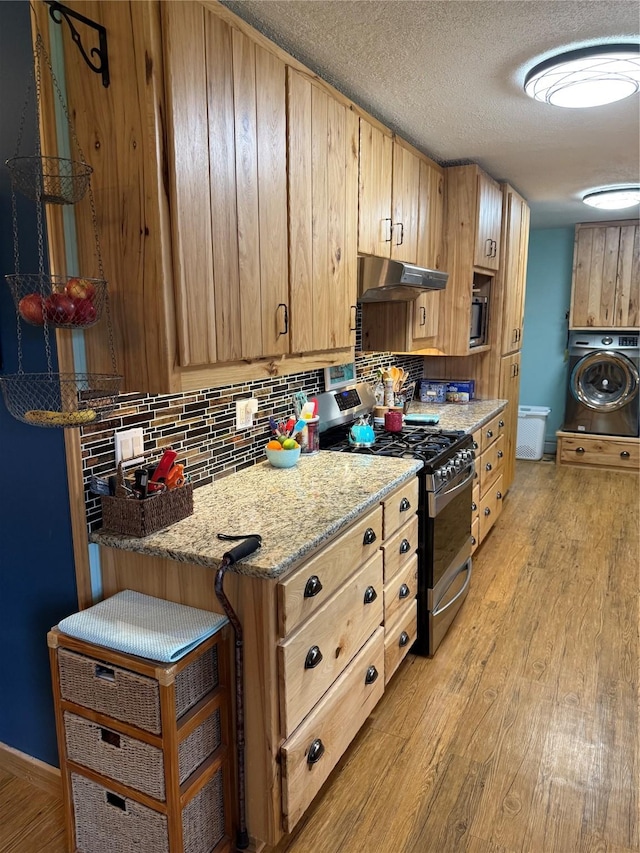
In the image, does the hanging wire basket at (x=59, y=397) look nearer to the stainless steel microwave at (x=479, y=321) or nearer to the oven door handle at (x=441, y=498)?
the oven door handle at (x=441, y=498)

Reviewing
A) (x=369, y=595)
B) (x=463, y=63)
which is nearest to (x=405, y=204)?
(x=463, y=63)

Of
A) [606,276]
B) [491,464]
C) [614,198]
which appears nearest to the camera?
[491,464]

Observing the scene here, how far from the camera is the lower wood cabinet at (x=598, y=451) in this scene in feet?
18.0

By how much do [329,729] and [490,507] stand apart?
7.68 ft

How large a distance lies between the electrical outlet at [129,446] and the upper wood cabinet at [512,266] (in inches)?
118

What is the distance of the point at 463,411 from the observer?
3.61 metres

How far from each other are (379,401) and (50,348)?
2053 mm

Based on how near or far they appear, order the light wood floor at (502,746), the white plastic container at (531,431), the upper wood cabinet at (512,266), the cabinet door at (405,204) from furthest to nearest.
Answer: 1. the white plastic container at (531,431)
2. the upper wood cabinet at (512,266)
3. the cabinet door at (405,204)
4. the light wood floor at (502,746)

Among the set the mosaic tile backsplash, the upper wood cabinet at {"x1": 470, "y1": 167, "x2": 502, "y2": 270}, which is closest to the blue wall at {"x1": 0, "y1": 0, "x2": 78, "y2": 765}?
the mosaic tile backsplash

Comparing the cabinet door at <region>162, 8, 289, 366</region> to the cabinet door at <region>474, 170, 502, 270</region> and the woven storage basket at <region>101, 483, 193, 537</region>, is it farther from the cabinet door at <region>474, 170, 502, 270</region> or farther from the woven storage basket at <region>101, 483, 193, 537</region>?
the cabinet door at <region>474, 170, 502, 270</region>

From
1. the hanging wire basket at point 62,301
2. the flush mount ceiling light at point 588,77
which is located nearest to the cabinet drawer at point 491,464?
the flush mount ceiling light at point 588,77

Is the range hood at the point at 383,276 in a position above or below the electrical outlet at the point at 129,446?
above

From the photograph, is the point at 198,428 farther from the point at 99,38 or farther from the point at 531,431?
the point at 531,431

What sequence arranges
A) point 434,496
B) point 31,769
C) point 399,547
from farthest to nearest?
point 434,496 → point 399,547 → point 31,769
